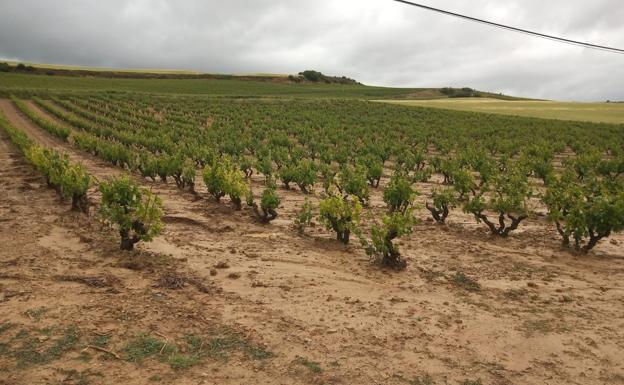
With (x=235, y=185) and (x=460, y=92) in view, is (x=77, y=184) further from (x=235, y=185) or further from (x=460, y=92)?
(x=460, y=92)

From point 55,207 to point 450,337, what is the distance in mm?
10872

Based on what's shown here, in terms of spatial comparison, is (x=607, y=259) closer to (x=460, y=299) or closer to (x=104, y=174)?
(x=460, y=299)

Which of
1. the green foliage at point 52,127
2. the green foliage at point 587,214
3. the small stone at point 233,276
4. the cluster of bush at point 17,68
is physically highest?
the cluster of bush at point 17,68

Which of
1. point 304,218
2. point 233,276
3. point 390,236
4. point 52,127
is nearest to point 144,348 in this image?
point 233,276

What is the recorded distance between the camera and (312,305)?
7.71 meters

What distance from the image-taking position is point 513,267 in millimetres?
9672

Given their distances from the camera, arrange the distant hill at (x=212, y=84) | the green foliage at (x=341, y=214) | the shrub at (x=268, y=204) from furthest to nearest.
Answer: the distant hill at (x=212, y=84), the shrub at (x=268, y=204), the green foliage at (x=341, y=214)

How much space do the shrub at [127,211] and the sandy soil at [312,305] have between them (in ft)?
1.64

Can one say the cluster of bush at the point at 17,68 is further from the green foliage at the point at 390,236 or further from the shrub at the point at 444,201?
the green foliage at the point at 390,236

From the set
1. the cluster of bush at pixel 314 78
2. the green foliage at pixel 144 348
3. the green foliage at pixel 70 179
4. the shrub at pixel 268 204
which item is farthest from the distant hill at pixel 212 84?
the green foliage at pixel 144 348

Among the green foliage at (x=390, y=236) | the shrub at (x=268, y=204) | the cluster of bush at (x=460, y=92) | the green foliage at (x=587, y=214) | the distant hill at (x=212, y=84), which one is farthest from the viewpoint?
the cluster of bush at (x=460, y=92)

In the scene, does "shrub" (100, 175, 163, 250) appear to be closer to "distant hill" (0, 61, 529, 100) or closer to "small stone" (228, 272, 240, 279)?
"small stone" (228, 272, 240, 279)

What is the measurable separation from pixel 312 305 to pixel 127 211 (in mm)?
4332

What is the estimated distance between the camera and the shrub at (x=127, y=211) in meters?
9.13
